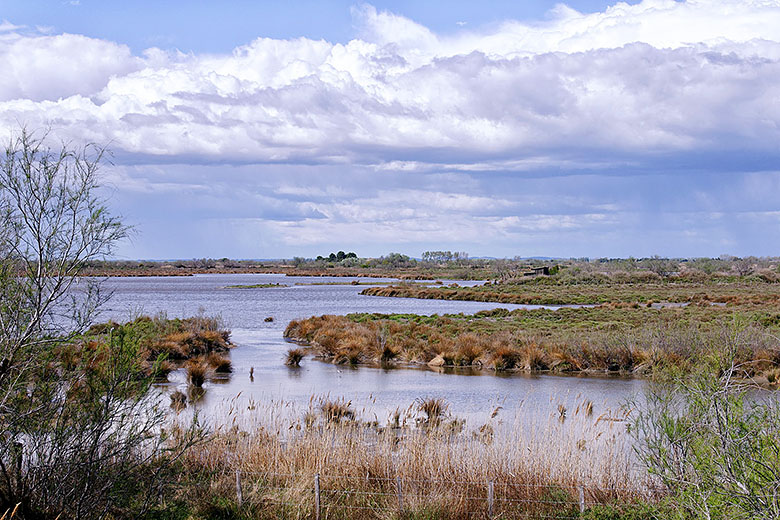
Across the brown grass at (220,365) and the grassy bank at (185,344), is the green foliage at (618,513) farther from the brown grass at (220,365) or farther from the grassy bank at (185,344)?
the brown grass at (220,365)

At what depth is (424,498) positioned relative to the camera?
10789mm

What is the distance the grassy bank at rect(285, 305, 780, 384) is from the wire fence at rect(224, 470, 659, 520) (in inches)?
443

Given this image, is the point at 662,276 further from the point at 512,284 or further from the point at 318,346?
the point at 318,346

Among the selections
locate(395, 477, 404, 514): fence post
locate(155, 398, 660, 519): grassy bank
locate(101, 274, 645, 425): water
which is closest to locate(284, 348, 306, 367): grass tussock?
locate(101, 274, 645, 425): water

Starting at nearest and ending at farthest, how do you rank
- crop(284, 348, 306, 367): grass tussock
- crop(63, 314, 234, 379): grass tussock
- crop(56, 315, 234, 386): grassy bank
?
crop(56, 315, 234, 386): grassy bank → crop(63, 314, 234, 379): grass tussock → crop(284, 348, 306, 367): grass tussock

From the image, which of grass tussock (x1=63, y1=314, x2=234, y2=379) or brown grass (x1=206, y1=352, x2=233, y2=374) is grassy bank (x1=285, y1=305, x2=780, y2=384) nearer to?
grass tussock (x1=63, y1=314, x2=234, y2=379)

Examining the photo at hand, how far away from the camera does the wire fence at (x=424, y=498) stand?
10617 mm

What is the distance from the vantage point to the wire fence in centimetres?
1062

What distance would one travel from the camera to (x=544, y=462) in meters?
11.6

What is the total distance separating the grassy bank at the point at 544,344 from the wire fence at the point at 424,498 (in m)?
11.3

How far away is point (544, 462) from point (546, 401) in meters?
9.93

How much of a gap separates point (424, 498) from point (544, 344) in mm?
21724

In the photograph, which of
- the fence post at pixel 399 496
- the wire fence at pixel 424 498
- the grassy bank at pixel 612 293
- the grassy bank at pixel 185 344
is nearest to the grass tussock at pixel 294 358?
the grassy bank at pixel 185 344

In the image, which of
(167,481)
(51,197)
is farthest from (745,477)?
(51,197)
